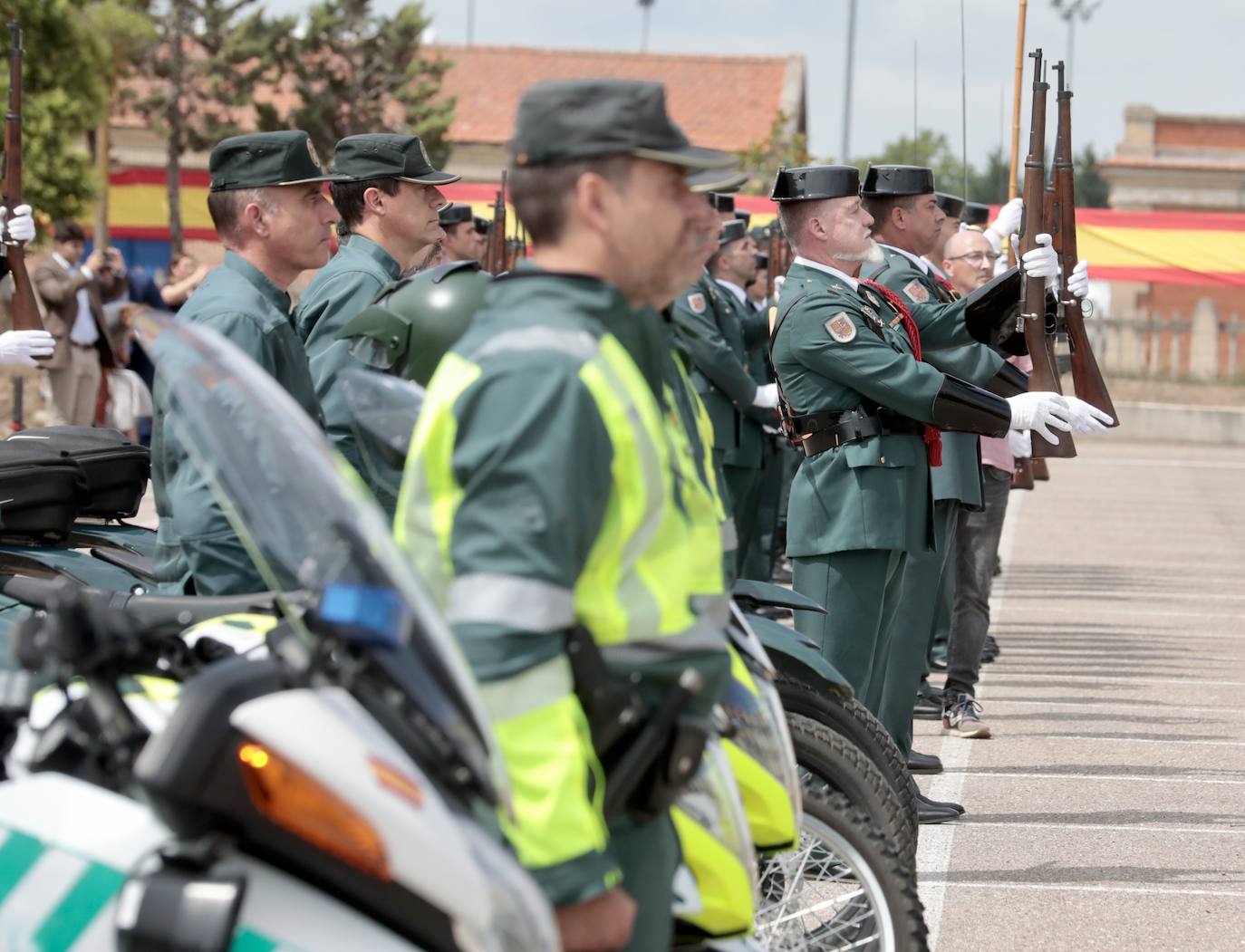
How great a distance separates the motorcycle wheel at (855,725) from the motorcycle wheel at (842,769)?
49mm

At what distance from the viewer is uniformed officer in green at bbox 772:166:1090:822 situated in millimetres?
5516

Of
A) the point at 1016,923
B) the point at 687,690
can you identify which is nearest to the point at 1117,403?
the point at 1016,923

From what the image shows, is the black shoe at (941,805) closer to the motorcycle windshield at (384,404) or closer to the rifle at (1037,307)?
the rifle at (1037,307)

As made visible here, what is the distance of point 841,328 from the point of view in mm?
5512

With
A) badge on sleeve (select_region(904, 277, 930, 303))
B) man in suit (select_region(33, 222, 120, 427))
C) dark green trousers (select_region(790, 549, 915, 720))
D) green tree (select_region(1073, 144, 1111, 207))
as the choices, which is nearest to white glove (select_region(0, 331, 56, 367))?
dark green trousers (select_region(790, 549, 915, 720))

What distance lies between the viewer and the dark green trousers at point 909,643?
5957mm

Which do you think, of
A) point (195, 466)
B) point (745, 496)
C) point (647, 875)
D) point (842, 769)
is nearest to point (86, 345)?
point (745, 496)

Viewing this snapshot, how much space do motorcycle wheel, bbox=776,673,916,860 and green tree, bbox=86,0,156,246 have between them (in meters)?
29.4

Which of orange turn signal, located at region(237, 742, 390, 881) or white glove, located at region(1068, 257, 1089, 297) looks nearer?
orange turn signal, located at region(237, 742, 390, 881)

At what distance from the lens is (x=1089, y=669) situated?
9.05 metres

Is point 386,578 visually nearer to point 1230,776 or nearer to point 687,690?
point 687,690

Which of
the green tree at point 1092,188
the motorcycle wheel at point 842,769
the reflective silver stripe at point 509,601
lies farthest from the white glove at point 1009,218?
the green tree at point 1092,188

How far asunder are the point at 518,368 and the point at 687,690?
47 cm

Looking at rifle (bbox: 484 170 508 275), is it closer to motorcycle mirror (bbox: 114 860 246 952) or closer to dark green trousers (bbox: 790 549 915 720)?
dark green trousers (bbox: 790 549 915 720)
